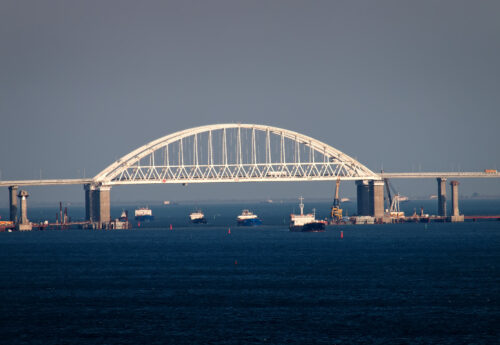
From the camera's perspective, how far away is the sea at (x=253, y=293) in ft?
214

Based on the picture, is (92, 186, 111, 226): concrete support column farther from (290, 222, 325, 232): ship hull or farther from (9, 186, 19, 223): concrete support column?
(290, 222, 325, 232): ship hull

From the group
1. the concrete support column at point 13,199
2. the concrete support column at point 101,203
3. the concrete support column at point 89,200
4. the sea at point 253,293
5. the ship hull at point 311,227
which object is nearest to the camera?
Result: the sea at point 253,293

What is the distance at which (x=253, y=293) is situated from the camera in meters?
83.1

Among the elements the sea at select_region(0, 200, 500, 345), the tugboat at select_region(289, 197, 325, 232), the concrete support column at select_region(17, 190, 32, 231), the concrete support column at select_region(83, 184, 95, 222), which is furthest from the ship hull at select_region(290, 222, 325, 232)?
the concrete support column at select_region(17, 190, 32, 231)

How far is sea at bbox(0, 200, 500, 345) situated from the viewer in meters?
65.1

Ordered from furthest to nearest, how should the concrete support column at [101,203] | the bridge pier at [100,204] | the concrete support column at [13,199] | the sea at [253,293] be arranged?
the bridge pier at [100,204]
the concrete support column at [101,203]
the concrete support column at [13,199]
the sea at [253,293]

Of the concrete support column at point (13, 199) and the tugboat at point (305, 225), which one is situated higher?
the concrete support column at point (13, 199)

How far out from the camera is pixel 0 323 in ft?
227

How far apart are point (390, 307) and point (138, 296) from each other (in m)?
22.2

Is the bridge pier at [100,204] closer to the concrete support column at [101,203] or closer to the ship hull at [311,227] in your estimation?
the concrete support column at [101,203]

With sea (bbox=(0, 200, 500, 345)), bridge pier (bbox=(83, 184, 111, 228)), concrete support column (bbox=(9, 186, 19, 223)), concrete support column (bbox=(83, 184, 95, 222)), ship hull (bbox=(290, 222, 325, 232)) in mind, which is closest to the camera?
sea (bbox=(0, 200, 500, 345))

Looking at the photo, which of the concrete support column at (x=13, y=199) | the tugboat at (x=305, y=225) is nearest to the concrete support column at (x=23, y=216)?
the concrete support column at (x=13, y=199)

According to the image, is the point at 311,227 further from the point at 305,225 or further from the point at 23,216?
the point at 23,216

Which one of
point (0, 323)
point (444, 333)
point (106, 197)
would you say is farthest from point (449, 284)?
point (106, 197)
